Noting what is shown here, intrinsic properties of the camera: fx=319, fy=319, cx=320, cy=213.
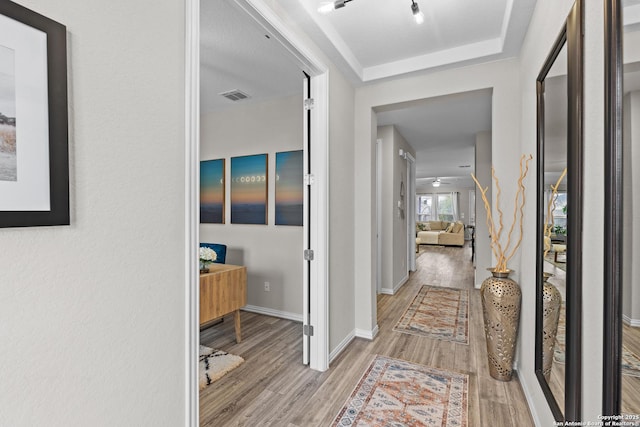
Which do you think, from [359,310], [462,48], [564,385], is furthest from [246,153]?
[564,385]

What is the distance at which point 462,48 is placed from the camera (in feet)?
8.53

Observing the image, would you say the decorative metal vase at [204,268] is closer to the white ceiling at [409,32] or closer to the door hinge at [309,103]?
the door hinge at [309,103]

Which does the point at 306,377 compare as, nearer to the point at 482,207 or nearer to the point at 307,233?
the point at 307,233

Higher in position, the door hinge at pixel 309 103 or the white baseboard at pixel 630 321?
the door hinge at pixel 309 103

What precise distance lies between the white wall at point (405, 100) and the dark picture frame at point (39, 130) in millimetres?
2476

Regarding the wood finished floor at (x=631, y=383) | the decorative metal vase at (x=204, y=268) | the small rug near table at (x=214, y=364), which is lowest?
the small rug near table at (x=214, y=364)

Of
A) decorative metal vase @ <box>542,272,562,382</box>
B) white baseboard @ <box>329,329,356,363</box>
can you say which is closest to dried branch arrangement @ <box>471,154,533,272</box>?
decorative metal vase @ <box>542,272,562,382</box>

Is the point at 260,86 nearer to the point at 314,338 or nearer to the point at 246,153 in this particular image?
the point at 246,153

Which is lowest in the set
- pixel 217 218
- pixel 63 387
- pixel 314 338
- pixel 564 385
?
pixel 314 338

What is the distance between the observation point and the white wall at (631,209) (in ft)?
2.48

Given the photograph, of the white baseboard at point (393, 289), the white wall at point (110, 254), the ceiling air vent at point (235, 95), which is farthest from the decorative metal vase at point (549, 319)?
the ceiling air vent at point (235, 95)

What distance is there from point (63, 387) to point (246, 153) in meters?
3.24

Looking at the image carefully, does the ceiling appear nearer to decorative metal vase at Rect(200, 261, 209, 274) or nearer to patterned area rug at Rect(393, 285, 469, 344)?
decorative metal vase at Rect(200, 261, 209, 274)

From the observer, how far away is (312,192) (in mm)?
2496
